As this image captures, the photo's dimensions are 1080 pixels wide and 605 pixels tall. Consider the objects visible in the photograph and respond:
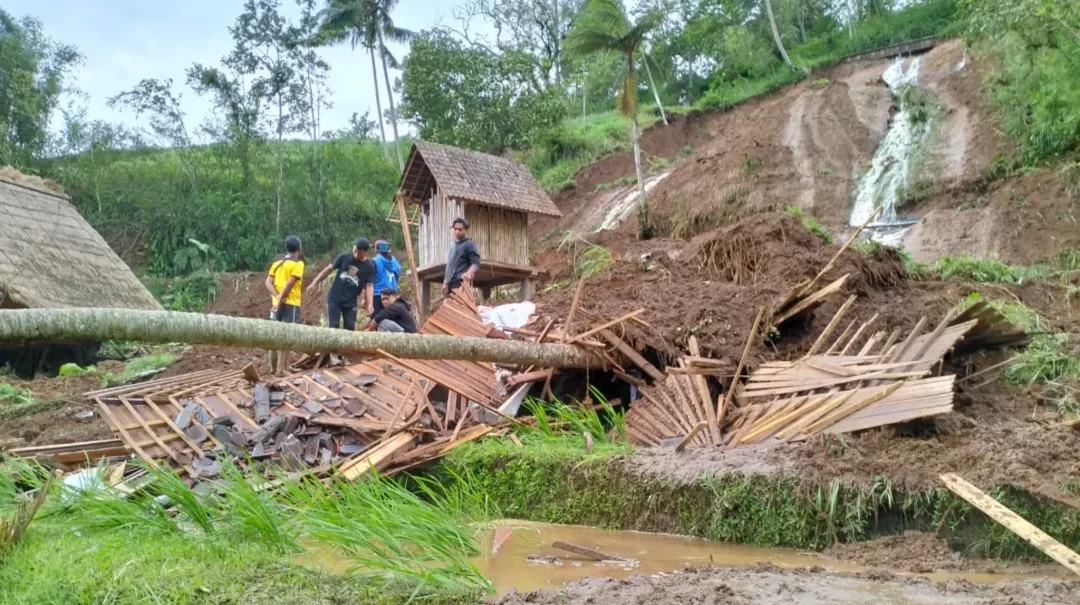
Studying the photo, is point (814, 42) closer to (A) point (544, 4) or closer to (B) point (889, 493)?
(A) point (544, 4)

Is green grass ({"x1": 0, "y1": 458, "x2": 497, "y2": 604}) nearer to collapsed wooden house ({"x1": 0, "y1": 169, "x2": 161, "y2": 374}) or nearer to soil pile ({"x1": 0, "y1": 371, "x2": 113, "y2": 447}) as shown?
soil pile ({"x1": 0, "y1": 371, "x2": 113, "y2": 447})

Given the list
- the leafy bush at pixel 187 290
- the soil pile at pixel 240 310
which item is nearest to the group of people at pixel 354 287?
the soil pile at pixel 240 310

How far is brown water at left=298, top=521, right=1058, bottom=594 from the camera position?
4.55 m

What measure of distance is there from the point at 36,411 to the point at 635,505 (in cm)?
862

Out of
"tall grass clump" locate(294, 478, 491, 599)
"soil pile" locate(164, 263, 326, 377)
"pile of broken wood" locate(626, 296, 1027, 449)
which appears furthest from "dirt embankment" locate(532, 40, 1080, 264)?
"tall grass clump" locate(294, 478, 491, 599)

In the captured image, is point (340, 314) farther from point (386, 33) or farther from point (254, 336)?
point (386, 33)

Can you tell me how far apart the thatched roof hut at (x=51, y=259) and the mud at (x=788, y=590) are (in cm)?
1500

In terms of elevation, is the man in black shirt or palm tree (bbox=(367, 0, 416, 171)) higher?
palm tree (bbox=(367, 0, 416, 171))

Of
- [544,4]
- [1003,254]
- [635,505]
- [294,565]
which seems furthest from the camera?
[544,4]

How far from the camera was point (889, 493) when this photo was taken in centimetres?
557

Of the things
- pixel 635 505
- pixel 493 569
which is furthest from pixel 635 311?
pixel 493 569

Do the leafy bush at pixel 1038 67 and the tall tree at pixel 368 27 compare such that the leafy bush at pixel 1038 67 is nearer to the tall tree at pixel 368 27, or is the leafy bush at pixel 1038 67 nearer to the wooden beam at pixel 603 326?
the wooden beam at pixel 603 326

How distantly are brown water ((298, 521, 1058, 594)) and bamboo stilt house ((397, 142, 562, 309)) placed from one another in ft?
31.9

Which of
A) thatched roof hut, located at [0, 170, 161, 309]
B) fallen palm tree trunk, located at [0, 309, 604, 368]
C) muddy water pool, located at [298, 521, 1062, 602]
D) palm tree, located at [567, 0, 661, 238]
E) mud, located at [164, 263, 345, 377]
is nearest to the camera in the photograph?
muddy water pool, located at [298, 521, 1062, 602]
